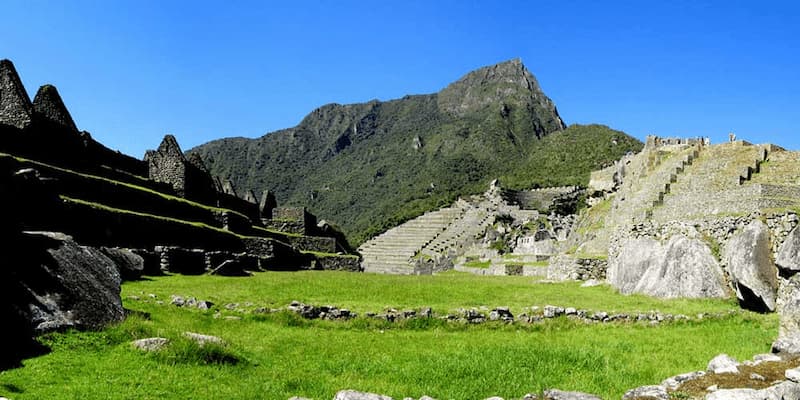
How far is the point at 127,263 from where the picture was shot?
56.1ft

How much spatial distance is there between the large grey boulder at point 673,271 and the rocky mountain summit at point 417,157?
6680 cm

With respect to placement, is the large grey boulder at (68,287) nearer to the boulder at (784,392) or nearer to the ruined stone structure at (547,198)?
the boulder at (784,392)

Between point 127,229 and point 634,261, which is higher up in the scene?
point 127,229

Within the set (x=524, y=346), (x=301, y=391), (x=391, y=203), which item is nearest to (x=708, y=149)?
(x=524, y=346)

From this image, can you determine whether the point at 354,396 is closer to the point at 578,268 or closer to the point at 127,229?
the point at 127,229

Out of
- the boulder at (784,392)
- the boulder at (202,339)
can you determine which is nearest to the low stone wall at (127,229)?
the boulder at (202,339)

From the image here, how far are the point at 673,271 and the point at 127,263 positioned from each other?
17.4 meters

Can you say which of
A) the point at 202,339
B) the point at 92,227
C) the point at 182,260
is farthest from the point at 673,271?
the point at 92,227

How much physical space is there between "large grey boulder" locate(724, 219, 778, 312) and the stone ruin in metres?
15.1

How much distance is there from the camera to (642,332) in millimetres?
12555

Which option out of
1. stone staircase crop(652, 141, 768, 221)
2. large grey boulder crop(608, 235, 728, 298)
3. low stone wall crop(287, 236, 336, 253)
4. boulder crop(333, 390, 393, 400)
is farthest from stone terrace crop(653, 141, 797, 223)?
low stone wall crop(287, 236, 336, 253)

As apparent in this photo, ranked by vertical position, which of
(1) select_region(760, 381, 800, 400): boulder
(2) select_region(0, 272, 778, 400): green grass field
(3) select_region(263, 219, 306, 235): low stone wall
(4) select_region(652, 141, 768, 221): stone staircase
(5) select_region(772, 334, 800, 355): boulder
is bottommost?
(2) select_region(0, 272, 778, 400): green grass field

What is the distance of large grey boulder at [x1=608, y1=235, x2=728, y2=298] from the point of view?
16359 millimetres

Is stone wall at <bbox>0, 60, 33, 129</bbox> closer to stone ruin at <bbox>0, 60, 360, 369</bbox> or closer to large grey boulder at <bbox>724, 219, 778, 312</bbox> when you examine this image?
stone ruin at <bbox>0, 60, 360, 369</bbox>
